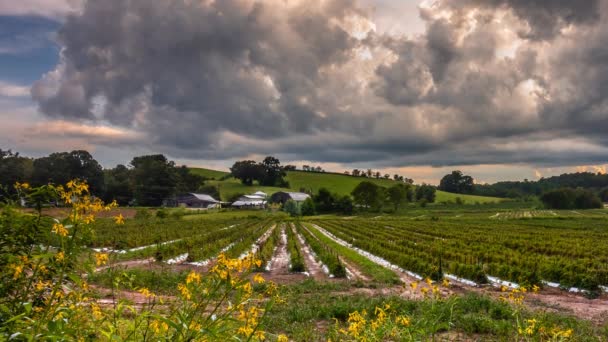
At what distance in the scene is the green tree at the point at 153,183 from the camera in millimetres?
100500

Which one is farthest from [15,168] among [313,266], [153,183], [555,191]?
[555,191]

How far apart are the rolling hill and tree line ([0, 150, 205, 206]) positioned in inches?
678

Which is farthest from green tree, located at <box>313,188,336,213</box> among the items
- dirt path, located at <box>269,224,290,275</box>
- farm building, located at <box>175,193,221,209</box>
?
dirt path, located at <box>269,224,290,275</box>

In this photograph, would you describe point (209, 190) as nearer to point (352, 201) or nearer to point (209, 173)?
point (209, 173)

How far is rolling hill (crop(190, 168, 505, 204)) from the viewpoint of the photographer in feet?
428

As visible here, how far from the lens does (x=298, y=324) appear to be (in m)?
8.45

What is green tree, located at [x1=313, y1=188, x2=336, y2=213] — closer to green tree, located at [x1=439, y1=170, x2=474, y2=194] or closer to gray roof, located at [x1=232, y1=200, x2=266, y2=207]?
gray roof, located at [x1=232, y1=200, x2=266, y2=207]

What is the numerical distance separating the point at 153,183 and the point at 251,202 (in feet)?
89.2

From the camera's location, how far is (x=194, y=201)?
3957 inches

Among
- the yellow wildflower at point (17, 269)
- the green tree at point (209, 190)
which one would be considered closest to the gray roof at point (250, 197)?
the green tree at point (209, 190)

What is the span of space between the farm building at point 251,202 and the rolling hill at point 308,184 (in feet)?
44.4

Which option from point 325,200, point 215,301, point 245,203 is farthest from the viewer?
point 245,203

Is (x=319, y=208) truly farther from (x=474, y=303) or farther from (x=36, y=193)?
(x=36, y=193)

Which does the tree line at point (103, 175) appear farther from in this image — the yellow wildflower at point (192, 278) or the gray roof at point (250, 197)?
the yellow wildflower at point (192, 278)
